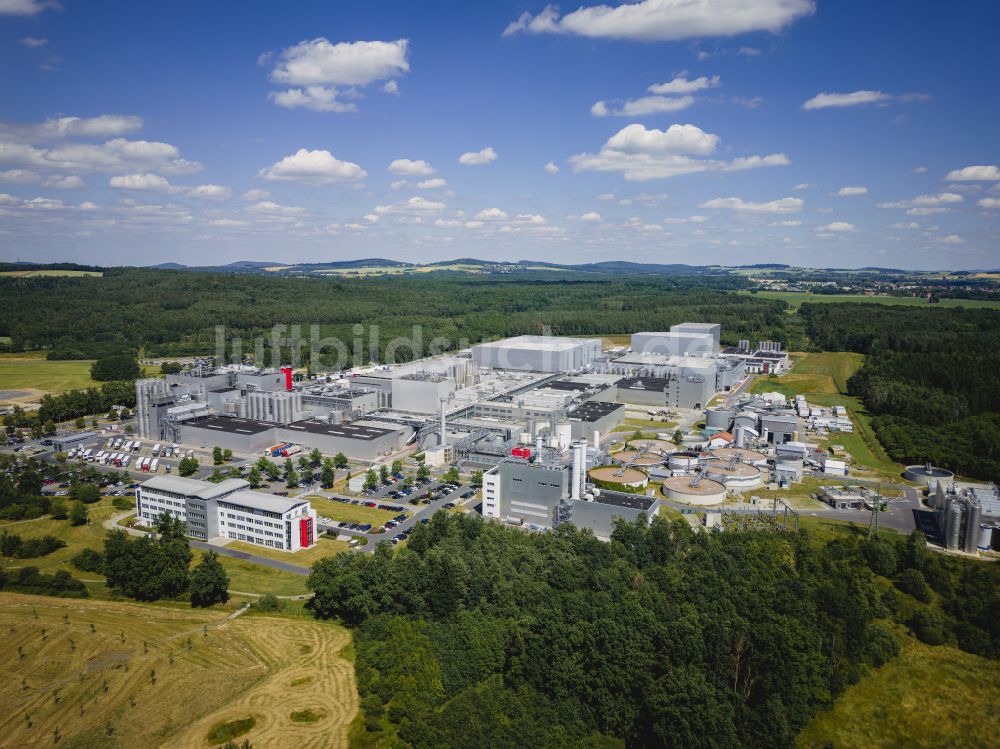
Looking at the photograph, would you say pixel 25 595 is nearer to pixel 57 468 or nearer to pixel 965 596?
pixel 57 468

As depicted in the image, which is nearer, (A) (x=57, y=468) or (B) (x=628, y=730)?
(B) (x=628, y=730)

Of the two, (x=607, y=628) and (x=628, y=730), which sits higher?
(x=607, y=628)

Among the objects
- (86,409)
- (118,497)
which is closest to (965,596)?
(118,497)

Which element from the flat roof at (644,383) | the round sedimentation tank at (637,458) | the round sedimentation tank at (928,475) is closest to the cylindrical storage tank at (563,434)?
the round sedimentation tank at (637,458)

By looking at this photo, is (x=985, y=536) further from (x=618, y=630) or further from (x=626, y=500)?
(x=618, y=630)

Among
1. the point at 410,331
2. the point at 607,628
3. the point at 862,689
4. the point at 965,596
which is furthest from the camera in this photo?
the point at 410,331

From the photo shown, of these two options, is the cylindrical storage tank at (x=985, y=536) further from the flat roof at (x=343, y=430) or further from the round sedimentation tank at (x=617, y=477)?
the flat roof at (x=343, y=430)

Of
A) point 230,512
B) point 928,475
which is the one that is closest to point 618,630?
point 230,512

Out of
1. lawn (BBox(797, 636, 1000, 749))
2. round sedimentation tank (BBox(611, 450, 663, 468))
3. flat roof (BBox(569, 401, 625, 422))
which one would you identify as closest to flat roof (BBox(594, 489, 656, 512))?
round sedimentation tank (BBox(611, 450, 663, 468))
